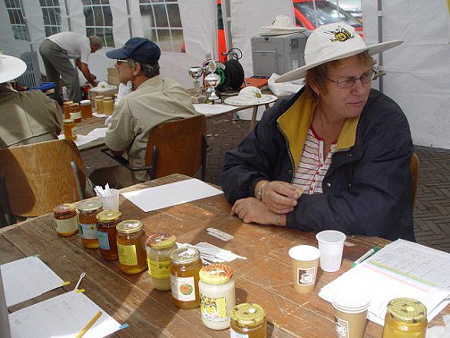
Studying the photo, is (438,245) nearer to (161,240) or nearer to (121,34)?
(161,240)

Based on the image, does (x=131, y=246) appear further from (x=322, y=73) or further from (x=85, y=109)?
(x=85, y=109)

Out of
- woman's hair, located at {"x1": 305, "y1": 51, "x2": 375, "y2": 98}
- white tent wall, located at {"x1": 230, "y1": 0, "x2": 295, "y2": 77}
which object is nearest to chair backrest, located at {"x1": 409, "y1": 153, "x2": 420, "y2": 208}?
woman's hair, located at {"x1": 305, "y1": 51, "x2": 375, "y2": 98}

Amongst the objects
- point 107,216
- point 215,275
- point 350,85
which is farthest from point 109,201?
point 350,85

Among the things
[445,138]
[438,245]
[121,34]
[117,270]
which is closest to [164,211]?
[117,270]

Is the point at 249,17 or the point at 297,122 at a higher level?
the point at 249,17

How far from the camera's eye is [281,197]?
174 centimetres

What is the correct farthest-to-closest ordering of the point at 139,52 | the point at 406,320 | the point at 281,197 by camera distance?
the point at 139,52, the point at 281,197, the point at 406,320

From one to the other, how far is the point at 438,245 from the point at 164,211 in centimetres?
222

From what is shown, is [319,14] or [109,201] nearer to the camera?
[109,201]

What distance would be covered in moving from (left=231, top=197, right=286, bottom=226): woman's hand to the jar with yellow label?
759mm

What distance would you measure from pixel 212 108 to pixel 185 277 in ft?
10.1

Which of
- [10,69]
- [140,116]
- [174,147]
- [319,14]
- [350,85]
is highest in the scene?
[319,14]

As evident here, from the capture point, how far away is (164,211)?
1932 millimetres

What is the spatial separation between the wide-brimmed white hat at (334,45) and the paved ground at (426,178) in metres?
1.97
